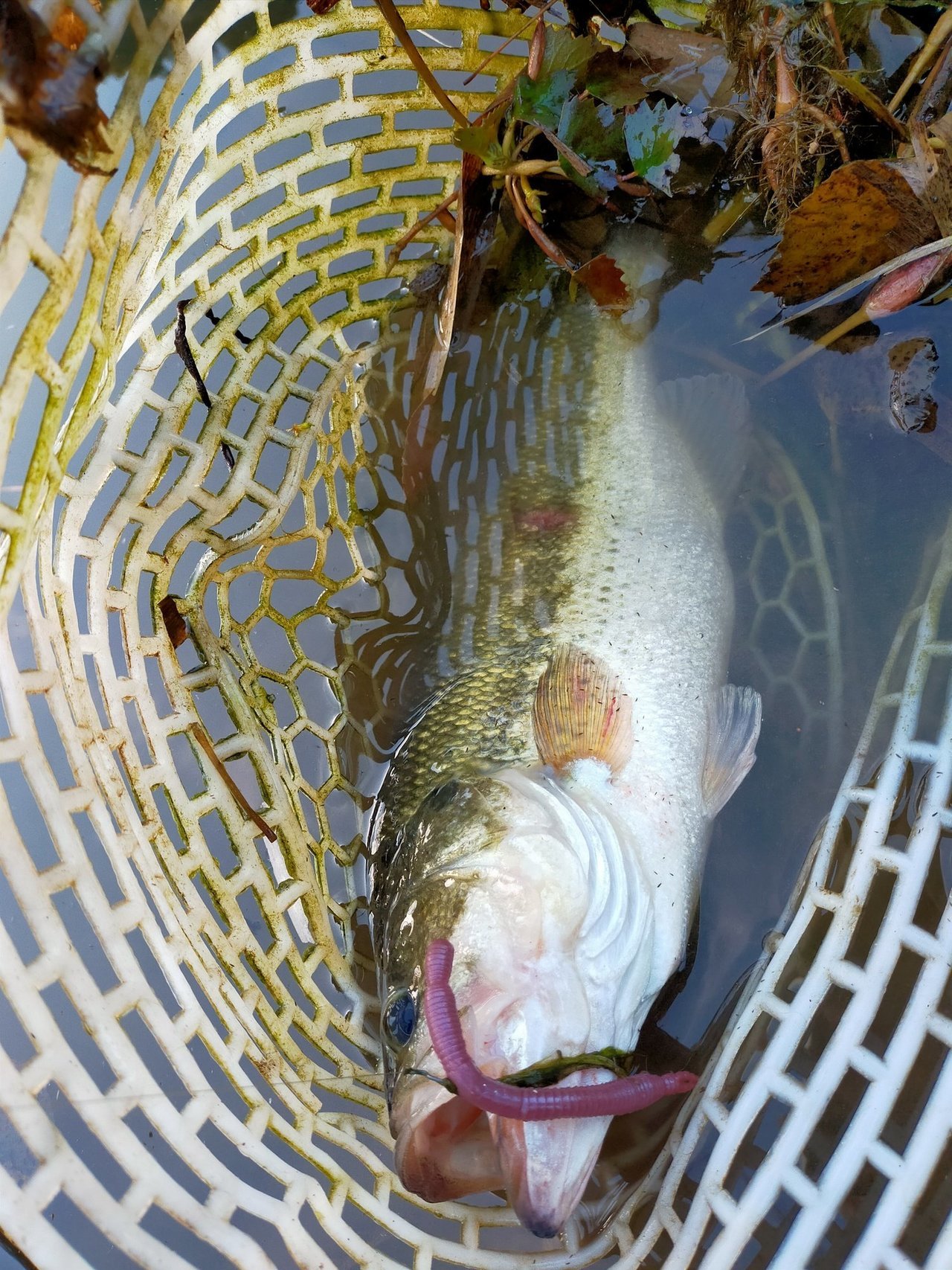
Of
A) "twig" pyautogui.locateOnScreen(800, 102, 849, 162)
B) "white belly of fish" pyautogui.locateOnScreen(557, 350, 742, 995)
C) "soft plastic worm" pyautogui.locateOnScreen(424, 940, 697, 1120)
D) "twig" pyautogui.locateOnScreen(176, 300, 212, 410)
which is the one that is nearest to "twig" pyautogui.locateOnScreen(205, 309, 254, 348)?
"twig" pyautogui.locateOnScreen(176, 300, 212, 410)

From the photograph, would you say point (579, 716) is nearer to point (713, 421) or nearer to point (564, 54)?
point (713, 421)

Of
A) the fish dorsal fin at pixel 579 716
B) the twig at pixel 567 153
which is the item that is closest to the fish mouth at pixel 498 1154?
the fish dorsal fin at pixel 579 716

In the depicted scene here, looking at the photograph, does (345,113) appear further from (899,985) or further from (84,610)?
(899,985)

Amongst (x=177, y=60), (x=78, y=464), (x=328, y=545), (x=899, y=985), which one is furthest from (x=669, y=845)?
(x=177, y=60)

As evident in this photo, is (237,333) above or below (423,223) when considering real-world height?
below

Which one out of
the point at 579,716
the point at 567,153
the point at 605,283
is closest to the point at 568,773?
the point at 579,716
